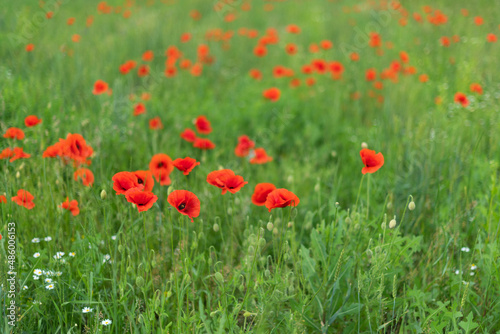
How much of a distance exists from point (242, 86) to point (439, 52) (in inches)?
96.3

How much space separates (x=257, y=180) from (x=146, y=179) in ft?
4.50

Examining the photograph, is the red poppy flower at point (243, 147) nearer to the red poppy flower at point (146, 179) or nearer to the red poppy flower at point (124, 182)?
the red poppy flower at point (146, 179)

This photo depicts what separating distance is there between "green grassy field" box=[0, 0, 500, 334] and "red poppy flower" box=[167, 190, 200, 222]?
8 cm

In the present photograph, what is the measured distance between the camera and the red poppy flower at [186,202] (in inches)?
56.4

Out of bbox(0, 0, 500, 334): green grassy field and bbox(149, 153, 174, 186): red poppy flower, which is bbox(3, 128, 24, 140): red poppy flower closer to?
bbox(0, 0, 500, 334): green grassy field

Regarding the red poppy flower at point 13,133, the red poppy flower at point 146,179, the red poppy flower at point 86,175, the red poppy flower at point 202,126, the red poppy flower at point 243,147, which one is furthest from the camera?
the red poppy flower at point 202,126

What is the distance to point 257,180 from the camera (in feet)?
9.53

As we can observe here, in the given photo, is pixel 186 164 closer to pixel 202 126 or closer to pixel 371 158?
pixel 371 158

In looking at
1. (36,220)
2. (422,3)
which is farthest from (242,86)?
(422,3)

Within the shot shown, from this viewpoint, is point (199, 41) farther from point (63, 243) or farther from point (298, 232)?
point (63, 243)

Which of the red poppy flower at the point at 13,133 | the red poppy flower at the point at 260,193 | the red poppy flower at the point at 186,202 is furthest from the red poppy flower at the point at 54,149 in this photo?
the red poppy flower at the point at 260,193

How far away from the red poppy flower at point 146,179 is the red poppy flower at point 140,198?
0.20m

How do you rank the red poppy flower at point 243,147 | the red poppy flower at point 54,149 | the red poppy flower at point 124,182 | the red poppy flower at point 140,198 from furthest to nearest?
the red poppy flower at point 243,147
the red poppy flower at point 54,149
the red poppy flower at point 124,182
the red poppy flower at point 140,198

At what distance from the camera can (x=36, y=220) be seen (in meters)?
1.95
